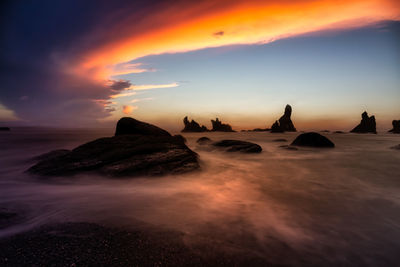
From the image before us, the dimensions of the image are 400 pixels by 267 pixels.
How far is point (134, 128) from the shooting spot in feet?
34.9

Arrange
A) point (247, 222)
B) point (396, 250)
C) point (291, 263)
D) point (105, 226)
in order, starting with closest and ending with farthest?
point (291, 263), point (396, 250), point (105, 226), point (247, 222)

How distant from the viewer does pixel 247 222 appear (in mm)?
3248

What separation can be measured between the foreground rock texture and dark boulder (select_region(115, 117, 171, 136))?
199 cm

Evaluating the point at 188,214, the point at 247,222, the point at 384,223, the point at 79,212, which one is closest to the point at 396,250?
the point at 384,223

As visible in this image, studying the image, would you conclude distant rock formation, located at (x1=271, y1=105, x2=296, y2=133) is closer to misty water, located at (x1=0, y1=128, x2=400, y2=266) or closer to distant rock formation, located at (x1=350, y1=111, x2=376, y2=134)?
distant rock formation, located at (x1=350, y1=111, x2=376, y2=134)

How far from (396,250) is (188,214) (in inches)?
117

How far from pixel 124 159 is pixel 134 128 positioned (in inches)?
155

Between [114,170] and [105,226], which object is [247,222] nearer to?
[105,226]

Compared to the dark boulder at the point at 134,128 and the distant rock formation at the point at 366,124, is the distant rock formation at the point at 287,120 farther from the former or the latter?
the dark boulder at the point at 134,128

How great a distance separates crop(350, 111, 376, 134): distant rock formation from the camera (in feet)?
291

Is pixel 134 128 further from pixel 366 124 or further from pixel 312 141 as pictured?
pixel 366 124

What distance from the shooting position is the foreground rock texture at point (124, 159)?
257 inches

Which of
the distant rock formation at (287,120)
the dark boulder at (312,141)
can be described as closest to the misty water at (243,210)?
the dark boulder at (312,141)

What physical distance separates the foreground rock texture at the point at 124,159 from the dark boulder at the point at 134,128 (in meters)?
1.99
